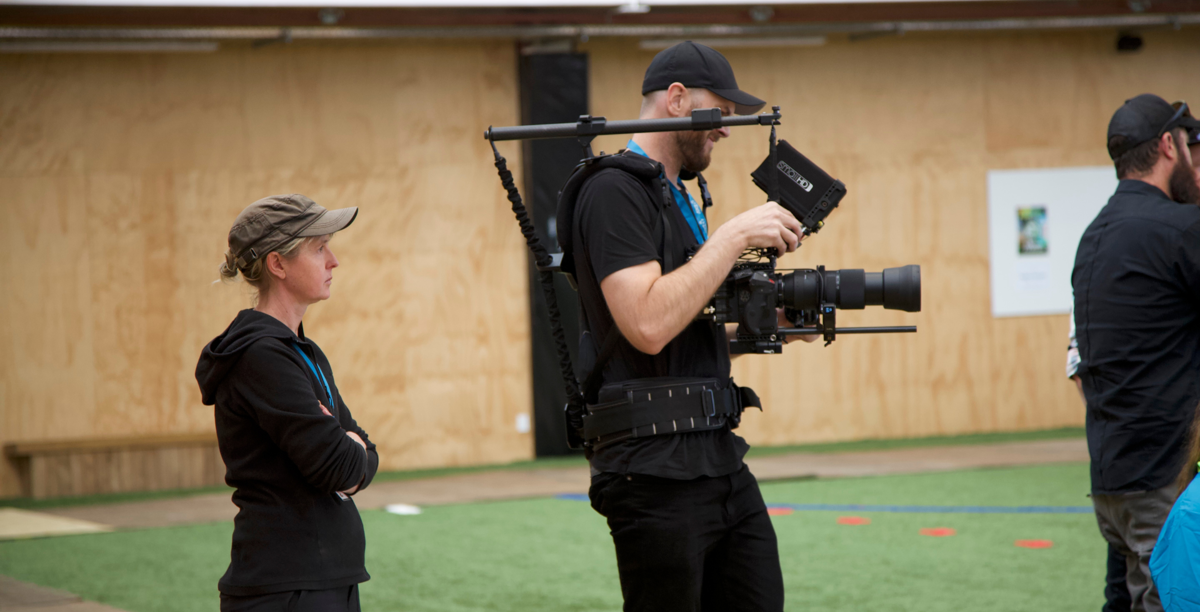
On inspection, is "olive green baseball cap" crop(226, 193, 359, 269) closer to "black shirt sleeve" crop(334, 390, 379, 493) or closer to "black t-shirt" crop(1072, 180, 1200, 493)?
"black shirt sleeve" crop(334, 390, 379, 493)

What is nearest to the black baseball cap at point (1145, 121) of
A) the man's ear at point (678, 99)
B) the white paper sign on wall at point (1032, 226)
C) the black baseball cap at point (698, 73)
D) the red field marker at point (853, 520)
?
the black baseball cap at point (698, 73)

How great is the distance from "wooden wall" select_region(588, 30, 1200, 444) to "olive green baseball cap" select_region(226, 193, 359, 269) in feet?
22.6

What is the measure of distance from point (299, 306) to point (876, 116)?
305 inches

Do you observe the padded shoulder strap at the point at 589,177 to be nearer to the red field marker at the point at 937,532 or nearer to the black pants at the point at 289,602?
the black pants at the point at 289,602

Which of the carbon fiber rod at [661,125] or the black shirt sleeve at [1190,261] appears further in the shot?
the black shirt sleeve at [1190,261]

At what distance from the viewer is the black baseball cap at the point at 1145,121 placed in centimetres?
294

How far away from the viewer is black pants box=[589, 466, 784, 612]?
2230mm

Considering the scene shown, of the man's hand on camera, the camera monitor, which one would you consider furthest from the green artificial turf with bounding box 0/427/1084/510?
the man's hand on camera

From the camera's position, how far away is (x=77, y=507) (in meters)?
7.24

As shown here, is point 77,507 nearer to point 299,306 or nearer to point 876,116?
point 299,306

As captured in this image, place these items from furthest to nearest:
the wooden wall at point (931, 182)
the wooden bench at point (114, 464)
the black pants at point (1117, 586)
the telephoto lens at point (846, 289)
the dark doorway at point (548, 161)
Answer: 1. the wooden wall at point (931, 182)
2. the dark doorway at point (548, 161)
3. the wooden bench at point (114, 464)
4. the black pants at point (1117, 586)
5. the telephoto lens at point (846, 289)

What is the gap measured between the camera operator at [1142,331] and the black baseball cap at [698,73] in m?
1.19

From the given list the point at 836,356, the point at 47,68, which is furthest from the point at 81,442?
the point at 836,356

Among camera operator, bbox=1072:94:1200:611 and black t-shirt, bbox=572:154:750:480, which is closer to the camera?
black t-shirt, bbox=572:154:750:480
